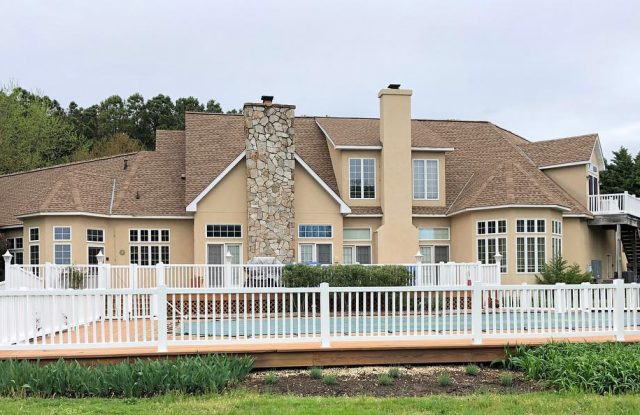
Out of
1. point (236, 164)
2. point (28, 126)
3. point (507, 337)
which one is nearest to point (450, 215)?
point (236, 164)

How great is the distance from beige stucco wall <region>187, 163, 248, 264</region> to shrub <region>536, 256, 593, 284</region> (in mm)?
10794

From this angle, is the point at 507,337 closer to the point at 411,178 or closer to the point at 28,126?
the point at 411,178

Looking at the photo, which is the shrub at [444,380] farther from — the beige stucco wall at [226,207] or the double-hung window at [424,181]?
the double-hung window at [424,181]

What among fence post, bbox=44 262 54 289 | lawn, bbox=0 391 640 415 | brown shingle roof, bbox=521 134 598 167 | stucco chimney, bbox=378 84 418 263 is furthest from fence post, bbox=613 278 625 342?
brown shingle roof, bbox=521 134 598 167

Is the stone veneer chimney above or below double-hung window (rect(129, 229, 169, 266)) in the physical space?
above

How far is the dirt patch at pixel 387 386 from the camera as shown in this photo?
916cm

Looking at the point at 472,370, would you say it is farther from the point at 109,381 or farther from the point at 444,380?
the point at 109,381

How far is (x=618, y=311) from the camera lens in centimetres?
1166

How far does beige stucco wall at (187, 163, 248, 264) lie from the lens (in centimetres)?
2512

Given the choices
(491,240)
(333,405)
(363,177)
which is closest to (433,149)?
(363,177)

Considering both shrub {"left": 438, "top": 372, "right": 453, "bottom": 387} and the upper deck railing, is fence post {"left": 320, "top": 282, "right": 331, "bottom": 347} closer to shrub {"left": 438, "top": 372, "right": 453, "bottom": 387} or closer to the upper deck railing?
shrub {"left": 438, "top": 372, "right": 453, "bottom": 387}

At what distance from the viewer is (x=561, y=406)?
8039 millimetres

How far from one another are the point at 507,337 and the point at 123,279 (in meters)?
14.1

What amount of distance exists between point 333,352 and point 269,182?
14.6 metres
